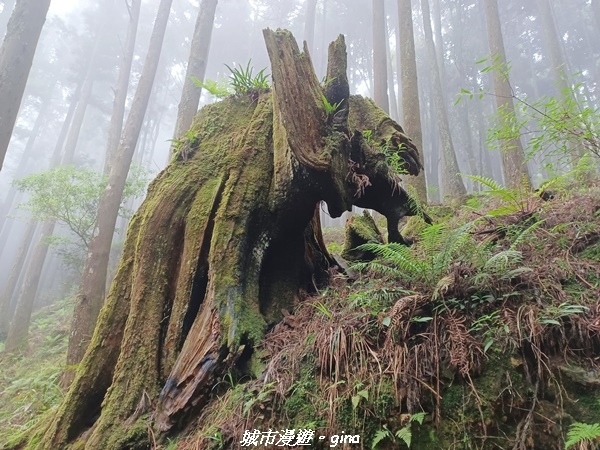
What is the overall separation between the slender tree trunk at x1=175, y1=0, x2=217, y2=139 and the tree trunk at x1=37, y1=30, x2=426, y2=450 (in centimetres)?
524

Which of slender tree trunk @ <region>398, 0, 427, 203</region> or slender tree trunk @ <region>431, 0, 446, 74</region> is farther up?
slender tree trunk @ <region>431, 0, 446, 74</region>

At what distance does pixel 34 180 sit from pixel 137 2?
1366 centimetres

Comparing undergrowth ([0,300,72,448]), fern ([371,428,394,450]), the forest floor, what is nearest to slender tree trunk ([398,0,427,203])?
the forest floor

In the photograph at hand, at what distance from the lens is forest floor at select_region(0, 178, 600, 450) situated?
2090 mm

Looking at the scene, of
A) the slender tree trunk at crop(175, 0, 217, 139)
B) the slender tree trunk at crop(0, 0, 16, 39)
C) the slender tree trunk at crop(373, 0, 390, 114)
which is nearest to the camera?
the slender tree trunk at crop(175, 0, 217, 139)

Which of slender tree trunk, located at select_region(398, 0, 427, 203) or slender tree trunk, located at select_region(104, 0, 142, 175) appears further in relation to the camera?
slender tree trunk, located at select_region(104, 0, 142, 175)

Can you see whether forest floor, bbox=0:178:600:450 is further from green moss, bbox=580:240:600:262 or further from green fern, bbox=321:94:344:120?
green fern, bbox=321:94:344:120

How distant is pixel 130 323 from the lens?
10.9ft

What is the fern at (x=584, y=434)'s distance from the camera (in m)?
1.68

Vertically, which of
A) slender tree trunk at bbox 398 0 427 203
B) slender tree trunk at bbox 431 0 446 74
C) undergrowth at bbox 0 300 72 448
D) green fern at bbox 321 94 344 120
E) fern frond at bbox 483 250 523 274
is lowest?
undergrowth at bbox 0 300 72 448

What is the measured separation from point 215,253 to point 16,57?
17.7 ft

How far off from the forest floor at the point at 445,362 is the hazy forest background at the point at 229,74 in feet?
23.4

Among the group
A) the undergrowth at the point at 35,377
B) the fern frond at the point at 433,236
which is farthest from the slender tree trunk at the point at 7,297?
the fern frond at the point at 433,236

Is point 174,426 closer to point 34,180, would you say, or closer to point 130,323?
point 130,323
